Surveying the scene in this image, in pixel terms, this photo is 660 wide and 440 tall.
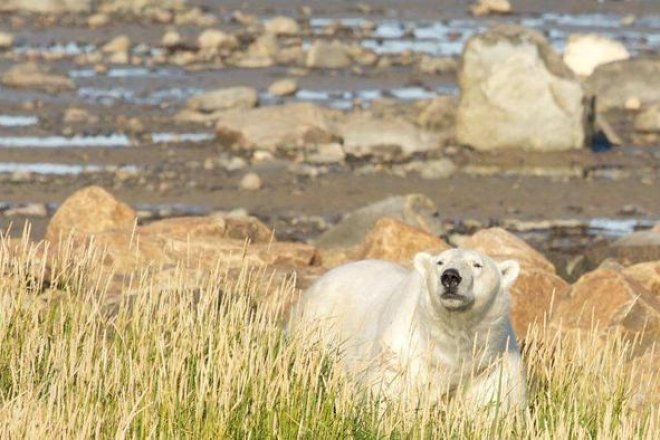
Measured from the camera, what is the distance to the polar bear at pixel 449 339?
845 centimetres

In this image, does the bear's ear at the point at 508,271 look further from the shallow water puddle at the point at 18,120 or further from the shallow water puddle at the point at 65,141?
the shallow water puddle at the point at 18,120

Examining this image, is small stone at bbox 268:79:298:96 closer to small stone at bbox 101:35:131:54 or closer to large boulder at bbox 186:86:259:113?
large boulder at bbox 186:86:259:113

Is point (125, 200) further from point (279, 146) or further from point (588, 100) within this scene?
point (588, 100)

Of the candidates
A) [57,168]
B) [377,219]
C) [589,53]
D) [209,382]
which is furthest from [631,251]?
[589,53]

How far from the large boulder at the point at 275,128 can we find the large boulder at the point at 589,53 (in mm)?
6422

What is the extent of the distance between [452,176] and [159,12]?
13.0m

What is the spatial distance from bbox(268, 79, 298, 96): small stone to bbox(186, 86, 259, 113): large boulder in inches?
42.9

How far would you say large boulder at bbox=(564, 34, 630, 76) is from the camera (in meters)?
26.4

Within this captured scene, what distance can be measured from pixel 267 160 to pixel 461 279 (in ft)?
36.7

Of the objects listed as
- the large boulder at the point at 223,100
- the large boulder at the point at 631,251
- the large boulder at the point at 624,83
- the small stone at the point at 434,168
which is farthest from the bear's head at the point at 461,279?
the large boulder at the point at 624,83

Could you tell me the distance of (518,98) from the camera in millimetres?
20781

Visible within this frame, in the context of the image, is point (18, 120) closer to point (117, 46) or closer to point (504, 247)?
point (117, 46)

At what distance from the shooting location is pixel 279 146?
2011 cm

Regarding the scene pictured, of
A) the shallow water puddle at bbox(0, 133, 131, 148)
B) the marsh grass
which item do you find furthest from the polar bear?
the shallow water puddle at bbox(0, 133, 131, 148)
